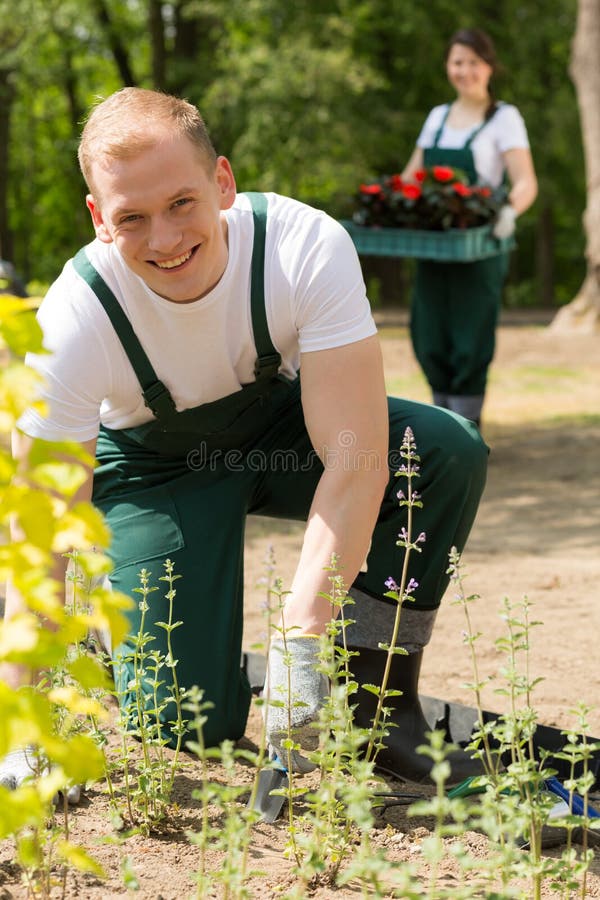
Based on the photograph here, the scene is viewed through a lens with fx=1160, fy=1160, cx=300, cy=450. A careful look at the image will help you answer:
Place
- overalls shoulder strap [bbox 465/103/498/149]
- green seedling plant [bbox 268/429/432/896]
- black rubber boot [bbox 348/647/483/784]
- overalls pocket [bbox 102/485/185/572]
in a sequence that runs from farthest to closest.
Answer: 1. overalls shoulder strap [bbox 465/103/498/149]
2. overalls pocket [bbox 102/485/185/572]
3. black rubber boot [bbox 348/647/483/784]
4. green seedling plant [bbox 268/429/432/896]

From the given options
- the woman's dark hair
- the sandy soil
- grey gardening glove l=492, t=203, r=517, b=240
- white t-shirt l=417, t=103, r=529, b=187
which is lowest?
the sandy soil

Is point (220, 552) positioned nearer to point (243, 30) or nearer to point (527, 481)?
point (527, 481)

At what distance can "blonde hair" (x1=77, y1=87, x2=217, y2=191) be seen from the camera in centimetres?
236

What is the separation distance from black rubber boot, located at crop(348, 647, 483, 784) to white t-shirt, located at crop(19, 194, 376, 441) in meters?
0.77

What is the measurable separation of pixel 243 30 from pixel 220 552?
18804 millimetres

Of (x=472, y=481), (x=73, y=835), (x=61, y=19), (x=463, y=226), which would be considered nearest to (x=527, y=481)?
(x=463, y=226)

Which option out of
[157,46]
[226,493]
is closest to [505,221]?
[226,493]

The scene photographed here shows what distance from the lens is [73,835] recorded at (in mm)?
2176

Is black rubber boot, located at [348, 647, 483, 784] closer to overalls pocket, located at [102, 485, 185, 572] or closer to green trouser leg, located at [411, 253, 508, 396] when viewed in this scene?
overalls pocket, located at [102, 485, 185, 572]

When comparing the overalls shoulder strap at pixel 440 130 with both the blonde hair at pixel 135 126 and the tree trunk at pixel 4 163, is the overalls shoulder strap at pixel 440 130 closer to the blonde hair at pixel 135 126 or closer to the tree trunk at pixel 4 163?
the blonde hair at pixel 135 126

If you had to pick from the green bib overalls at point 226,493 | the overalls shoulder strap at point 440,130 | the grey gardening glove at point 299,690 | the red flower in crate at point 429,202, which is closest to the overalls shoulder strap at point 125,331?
the green bib overalls at point 226,493

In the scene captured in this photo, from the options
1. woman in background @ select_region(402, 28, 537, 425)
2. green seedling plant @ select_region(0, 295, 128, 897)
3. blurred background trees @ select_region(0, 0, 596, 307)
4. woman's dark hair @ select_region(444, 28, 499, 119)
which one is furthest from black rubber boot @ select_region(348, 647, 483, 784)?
blurred background trees @ select_region(0, 0, 596, 307)

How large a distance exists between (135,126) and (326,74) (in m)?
12.4

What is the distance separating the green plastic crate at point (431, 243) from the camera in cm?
570
